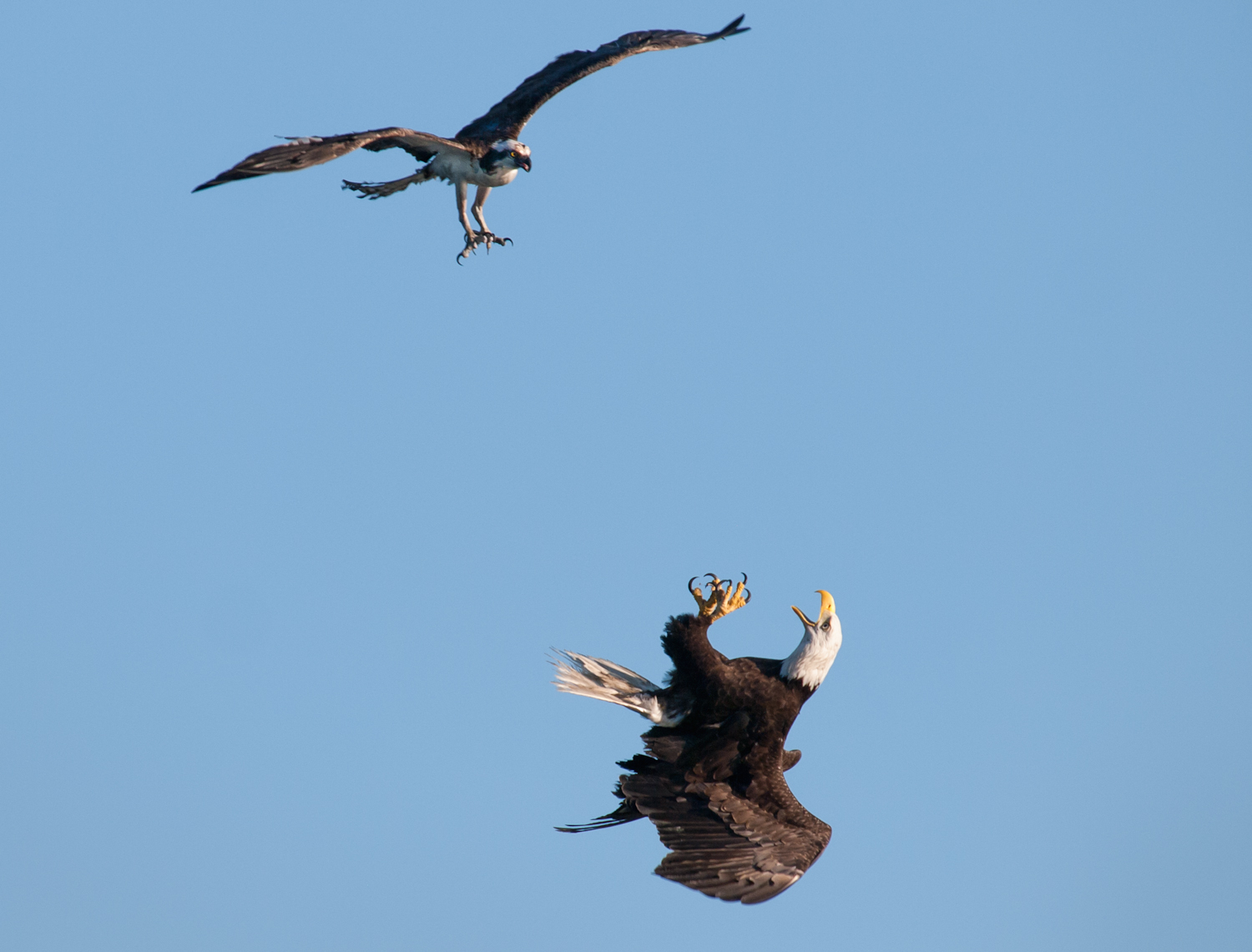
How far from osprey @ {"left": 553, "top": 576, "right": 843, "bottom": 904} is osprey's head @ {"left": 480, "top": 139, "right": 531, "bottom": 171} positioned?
4742 millimetres

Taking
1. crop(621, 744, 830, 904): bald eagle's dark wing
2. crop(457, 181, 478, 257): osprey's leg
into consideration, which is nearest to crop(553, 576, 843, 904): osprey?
crop(621, 744, 830, 904): bald eagle's dark wing

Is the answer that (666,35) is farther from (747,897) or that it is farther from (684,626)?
(747,897)

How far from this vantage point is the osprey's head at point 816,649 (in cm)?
1326

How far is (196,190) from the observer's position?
11289 mm

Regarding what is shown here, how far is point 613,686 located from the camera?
43.9 ft

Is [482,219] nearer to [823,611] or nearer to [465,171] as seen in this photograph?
[465,171]

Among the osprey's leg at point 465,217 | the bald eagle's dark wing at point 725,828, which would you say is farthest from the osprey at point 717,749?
the osprey's leg at point 465,217

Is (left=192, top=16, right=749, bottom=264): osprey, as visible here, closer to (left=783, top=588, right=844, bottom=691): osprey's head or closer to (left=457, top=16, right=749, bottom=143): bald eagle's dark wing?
(left=457, top=16, right=749, bottom=143): bald eagle's dark wing

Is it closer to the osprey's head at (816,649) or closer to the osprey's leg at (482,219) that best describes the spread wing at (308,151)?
the osprey's leg at (482,219)

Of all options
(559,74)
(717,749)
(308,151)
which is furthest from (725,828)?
(559,74)

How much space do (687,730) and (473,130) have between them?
639 cm

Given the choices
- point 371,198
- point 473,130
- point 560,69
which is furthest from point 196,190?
point 560,69

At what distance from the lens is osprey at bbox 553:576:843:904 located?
12.9 metres

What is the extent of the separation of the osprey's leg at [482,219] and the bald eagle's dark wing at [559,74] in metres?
0.49
